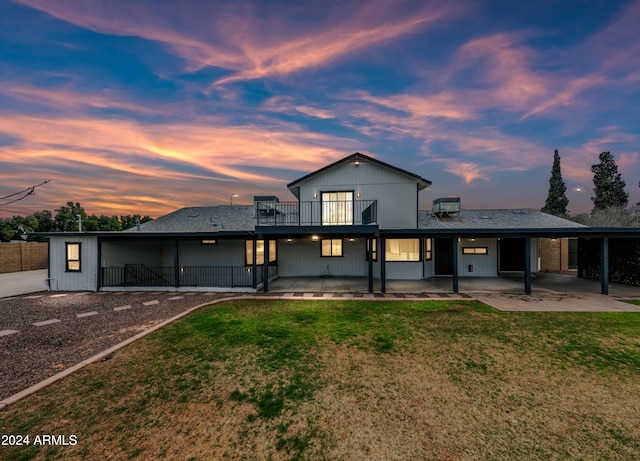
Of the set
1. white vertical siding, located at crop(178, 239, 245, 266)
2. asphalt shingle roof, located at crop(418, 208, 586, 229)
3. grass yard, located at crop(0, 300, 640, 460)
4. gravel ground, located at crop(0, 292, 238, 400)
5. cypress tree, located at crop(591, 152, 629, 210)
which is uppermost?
cypress tree, located at crop(591, 152, 629, 210)

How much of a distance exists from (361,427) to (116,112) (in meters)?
22.0

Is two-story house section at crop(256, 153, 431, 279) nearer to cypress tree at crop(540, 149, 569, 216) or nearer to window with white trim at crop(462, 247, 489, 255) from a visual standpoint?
window with white trim at crop(462, 247, 489, 255)

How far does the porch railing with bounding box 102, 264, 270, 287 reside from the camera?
12578 millimetres

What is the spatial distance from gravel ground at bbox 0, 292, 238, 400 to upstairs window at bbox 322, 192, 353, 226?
6.76m

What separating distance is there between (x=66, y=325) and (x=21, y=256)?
18512 mm

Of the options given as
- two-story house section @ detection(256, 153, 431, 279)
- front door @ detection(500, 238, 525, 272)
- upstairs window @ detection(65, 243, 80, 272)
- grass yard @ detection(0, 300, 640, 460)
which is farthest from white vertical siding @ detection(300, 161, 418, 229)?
upstairs window @ detection(65, 243, 80, 272)

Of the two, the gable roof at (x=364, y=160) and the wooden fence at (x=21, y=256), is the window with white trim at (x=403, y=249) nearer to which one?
the gable roof at (x=364, y=160)

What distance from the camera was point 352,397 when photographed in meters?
3.70

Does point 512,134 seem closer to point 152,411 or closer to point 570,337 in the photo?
point 570,337

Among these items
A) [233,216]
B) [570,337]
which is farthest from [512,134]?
[233,216]

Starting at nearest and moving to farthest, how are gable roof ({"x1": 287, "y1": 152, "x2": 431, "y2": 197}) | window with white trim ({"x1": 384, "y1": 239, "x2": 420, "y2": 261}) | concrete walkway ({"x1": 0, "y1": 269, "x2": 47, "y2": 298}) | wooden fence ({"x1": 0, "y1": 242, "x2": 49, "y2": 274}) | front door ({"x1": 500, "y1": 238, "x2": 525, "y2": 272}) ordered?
1. concrete walkway ({"x1": 0, "y1": 269, "x2": 47, "y2": 298})
2. gable roof ({"x1": 287, "y1": 152, "x2": 431, "y2": 197})
3. window with white trim ({"x1": 384, "y1": 239, "x2": 420, "y2": 261})
4. front door ({"x1": 500, "y1": 238, "x2": 525, "y2": 272})
5. wooden fence ({"x1": 0, "y1": 242, "x2": 49, "y2": 274})

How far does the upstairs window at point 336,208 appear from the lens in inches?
525

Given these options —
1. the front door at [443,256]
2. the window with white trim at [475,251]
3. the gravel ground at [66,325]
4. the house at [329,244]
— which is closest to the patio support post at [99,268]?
the house at [329,244]

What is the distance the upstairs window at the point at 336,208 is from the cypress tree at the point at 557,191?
1533 inches
